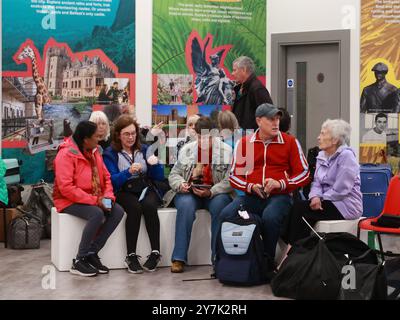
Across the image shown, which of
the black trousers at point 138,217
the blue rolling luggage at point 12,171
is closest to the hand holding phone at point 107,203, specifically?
the black trousers at point 138,217

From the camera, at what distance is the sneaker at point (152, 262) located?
6523 millimetres

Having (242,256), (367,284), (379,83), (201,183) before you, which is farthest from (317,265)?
(379,83)

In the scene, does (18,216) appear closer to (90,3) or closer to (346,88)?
(90,3)

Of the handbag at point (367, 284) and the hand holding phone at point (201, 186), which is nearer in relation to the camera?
the handbag at point (367, 284)

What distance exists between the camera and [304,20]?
931cm

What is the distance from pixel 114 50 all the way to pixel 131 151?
7.50 feet

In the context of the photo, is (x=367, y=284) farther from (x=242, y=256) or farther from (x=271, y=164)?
(x=271, y=164)

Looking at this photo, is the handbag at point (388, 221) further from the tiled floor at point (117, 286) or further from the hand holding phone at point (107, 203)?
the hand holding phone at point (107, 203)

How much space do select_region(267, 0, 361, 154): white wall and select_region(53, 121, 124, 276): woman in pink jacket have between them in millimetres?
3665

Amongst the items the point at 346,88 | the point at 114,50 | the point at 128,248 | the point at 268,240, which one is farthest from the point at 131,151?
the point at 346,88

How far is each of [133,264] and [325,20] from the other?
4.34 meters

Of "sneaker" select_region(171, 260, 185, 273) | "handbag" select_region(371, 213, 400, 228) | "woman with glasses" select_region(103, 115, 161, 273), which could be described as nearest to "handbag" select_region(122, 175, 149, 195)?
"woman with glasses" select_region(103, 115, 161, 273)

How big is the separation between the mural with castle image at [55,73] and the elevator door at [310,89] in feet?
6.96
